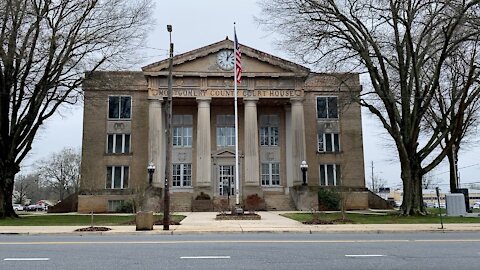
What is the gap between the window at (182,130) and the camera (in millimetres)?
42250

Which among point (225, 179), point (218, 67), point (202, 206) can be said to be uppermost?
point (218, 67)

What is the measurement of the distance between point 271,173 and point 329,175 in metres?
5.55

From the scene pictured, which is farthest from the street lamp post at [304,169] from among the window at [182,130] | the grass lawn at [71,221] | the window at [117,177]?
the window at [117,177]

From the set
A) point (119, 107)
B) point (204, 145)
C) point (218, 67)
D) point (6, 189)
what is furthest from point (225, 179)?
point (6, 189)

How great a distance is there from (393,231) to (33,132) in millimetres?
23046

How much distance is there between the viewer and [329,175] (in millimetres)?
43062

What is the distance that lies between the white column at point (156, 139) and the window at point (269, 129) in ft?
31.6

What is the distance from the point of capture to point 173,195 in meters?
39.3

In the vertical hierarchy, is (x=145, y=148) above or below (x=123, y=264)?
above

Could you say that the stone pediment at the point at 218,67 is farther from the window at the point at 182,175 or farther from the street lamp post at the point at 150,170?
the window at the point at 182,175

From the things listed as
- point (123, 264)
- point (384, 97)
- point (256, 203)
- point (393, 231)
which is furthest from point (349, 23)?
point (123, 264)

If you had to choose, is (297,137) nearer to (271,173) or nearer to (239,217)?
(271,173)

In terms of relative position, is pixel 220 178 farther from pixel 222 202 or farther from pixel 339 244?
pixel 339 244

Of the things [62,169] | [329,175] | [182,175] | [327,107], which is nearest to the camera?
[182,175]
